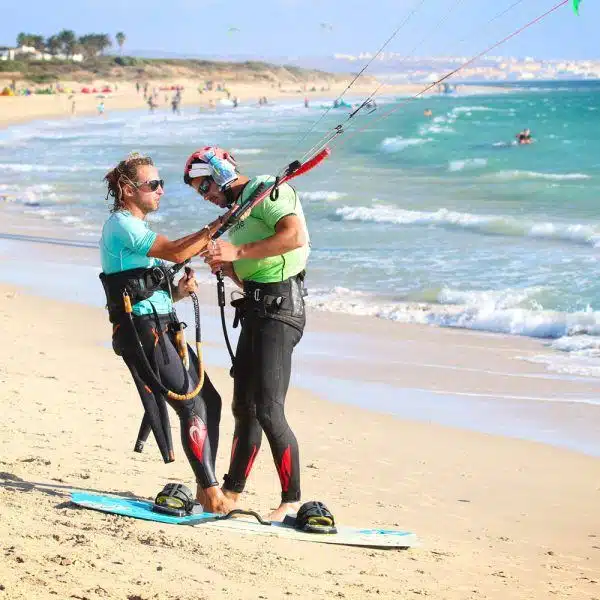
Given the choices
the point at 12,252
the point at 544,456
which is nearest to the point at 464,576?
the point at 544,456

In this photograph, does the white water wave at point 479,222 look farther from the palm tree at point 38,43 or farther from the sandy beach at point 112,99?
the palm tree at point 38,43

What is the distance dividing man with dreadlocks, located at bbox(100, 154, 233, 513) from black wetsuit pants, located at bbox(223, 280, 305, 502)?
0.71 feet

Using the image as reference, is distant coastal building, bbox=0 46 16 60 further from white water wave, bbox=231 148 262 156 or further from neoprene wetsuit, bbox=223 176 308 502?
neoprene wetsuit, bbox=223 176 308 502

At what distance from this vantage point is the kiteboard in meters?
4.82

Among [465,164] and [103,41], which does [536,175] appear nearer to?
[465,164]

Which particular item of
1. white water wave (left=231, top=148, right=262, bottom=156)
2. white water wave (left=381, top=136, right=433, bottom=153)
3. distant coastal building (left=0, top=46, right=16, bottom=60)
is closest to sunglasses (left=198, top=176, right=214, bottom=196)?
white water wave (left=231, top=148, right=262, bottom=156)

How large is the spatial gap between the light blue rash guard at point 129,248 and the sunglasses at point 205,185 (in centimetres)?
29

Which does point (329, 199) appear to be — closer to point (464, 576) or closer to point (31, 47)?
point (464, 576)

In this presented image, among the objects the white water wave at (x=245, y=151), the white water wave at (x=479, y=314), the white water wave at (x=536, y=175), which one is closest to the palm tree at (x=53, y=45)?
the white water wave at (x=245, y=151)

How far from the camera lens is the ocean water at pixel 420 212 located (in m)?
12.2

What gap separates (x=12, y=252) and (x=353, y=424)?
960 centimetres

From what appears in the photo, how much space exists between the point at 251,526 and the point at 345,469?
1.67 metres

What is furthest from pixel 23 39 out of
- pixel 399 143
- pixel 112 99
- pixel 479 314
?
pixel 479 314

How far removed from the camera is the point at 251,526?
15.9ft
